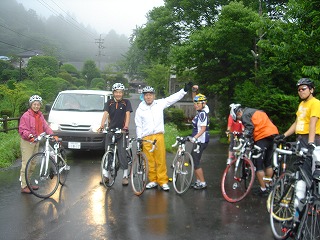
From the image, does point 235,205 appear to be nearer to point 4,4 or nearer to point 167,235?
point 167,235

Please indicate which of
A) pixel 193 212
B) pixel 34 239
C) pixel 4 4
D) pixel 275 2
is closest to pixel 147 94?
pixel 193 212

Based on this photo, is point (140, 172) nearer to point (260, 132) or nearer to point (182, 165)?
point (182, 165)

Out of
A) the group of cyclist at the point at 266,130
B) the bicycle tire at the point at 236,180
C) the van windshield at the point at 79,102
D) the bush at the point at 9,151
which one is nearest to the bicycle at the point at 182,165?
the bicycle tire at the point at 236,180

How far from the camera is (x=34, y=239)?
468 centimetres

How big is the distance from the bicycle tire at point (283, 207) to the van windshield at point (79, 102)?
7647mm

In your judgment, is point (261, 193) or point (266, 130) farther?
point (261, 193)

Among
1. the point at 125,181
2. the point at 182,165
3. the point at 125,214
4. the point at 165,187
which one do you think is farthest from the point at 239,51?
the point at 125,214

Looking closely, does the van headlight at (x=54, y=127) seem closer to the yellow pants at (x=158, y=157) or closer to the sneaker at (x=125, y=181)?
the sneaker at (x=125, y=181)

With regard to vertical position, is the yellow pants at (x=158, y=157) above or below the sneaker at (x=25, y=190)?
above

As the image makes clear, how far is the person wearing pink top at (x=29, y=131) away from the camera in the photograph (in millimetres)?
6723

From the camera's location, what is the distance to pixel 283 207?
486 centimetres

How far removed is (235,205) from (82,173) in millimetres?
4014

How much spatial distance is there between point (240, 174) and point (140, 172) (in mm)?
1922

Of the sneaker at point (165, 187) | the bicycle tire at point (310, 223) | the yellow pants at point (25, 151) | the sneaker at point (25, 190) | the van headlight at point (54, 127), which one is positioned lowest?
the sneaker at point (25, 190)
